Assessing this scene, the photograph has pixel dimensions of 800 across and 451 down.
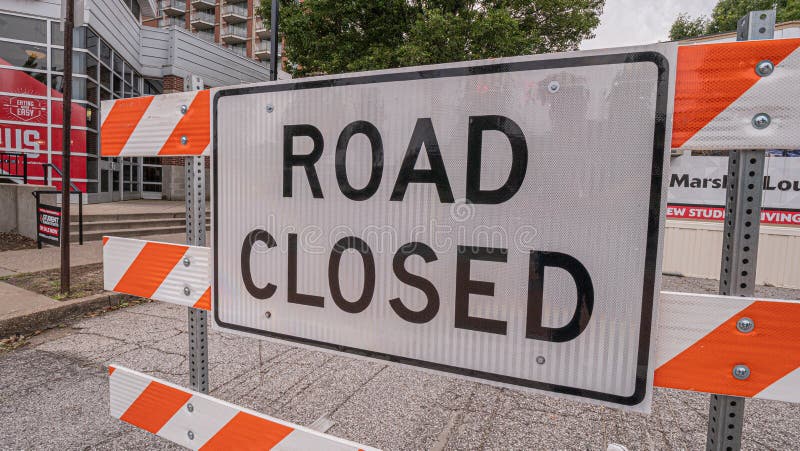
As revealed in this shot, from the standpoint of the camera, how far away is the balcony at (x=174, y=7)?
50125 millimetres

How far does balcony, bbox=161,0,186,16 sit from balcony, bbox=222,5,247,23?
19.5 feet

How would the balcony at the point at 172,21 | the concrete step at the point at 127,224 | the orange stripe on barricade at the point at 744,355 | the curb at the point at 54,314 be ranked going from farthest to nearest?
the balcony at the point at 172,21
the concrete step at the point at 127,224
the curb at the point at 54,314
the orange stripe on barricade at the point at 744,355

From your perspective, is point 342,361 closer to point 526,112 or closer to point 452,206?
point 452,206

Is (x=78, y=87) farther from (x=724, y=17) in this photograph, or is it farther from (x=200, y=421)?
(x=724, y=17)

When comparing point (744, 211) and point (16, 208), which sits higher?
point (744, 211)

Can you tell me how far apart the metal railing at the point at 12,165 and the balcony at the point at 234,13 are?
41.8 meters

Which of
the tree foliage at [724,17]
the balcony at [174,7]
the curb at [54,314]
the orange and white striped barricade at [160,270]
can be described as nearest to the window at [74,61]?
the curb at [54,314]

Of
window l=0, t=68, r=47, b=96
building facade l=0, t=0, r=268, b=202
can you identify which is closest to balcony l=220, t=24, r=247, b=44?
building facade l=0, t=0, r=268, b=202

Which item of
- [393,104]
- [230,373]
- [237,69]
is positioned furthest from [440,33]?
[237,69]

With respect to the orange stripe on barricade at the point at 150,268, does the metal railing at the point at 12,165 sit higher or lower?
higher

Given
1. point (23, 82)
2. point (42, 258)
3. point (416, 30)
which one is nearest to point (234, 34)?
point (23, 82)

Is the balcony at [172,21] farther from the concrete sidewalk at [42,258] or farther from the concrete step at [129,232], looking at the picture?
the concrete sidewalk at [42,258]

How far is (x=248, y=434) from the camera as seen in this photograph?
1.56 meters

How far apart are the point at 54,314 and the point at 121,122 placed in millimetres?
3850
